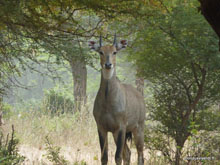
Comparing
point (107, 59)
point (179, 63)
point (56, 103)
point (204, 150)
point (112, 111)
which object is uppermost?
point (56, 103)

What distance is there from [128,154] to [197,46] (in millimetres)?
2415

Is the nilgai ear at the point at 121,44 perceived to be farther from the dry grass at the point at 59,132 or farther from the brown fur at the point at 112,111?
the dry grass at the point at 59,132

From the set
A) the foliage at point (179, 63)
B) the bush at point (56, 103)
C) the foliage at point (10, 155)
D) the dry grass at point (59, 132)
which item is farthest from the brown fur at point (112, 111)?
the bush at point (56, 103)

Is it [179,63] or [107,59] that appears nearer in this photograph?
[107,59]

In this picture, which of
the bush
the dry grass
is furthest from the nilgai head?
the bush

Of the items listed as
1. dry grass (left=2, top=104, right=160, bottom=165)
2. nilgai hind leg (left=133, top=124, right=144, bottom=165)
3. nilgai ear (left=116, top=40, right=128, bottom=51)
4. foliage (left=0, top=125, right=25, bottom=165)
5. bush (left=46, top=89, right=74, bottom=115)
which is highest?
bush (left=46, top=89, right=74, bottom=115)

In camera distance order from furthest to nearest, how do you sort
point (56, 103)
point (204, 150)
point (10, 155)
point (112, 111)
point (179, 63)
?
point (56, 103), point (179, 63), point (112, 111), point (204, 150), point (10, 155)

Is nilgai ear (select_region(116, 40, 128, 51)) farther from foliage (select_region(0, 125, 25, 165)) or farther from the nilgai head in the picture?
foliage (select_region(0, 125, 25, 165))

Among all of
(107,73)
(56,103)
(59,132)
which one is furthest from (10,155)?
(56,103)

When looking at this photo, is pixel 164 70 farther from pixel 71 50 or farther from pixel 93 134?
pixel 93 134

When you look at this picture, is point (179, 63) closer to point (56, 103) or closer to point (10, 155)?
point (10, 155)

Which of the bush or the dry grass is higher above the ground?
the bush

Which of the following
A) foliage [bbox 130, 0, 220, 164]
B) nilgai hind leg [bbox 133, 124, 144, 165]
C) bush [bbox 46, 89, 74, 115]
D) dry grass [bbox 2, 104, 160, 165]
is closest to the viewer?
foliage [bbox 130, 0, 220, 164]

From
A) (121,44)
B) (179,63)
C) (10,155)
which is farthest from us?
(179,63)
